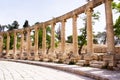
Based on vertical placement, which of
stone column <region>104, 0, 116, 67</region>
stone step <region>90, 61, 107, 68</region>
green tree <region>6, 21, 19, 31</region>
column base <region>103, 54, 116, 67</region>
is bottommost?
stone step <region>90, 61, 107, 68</region>

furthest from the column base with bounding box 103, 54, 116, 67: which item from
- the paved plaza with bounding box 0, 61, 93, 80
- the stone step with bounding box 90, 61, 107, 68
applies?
the paved plaza with bounding box 0, 61, 93, 80

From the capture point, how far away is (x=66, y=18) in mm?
28859

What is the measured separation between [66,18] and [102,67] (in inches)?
508

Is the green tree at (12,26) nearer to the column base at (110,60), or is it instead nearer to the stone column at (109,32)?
the stone column at (109,32)

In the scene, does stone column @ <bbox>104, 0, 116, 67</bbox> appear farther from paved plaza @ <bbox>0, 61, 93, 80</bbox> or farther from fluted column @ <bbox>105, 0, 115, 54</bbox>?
paved plaza @ <bbox>0, 61, 93, 80</bbox>

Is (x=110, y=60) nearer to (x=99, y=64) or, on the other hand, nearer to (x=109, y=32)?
(x=99, y=64)

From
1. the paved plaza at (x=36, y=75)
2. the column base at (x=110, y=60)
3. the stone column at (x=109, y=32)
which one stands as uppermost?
the stone column at (x=109, y=32)

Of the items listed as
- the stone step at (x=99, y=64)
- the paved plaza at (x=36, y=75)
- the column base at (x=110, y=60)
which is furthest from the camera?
the stone step at (x=99, y=64)

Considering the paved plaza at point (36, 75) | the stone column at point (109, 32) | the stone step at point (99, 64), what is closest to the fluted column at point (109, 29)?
the stone column at point (109, 32)

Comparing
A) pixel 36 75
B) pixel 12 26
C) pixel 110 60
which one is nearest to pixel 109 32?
pixel 110 60

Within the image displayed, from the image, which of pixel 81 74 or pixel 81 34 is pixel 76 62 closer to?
pixel 81 74

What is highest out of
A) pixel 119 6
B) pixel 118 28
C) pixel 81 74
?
pixel 119 6

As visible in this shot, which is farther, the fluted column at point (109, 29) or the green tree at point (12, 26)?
the green tree at point (12, 26)

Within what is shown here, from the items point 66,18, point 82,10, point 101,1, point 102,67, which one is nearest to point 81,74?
point 102,67
